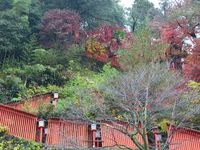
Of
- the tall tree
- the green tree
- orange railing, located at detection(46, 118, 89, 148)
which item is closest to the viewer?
orange railing, located at detection(46, 118, 89, 148)

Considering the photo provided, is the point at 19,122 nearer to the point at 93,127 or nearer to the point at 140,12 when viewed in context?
the point at 93,127

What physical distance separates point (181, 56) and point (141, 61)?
11.3ft

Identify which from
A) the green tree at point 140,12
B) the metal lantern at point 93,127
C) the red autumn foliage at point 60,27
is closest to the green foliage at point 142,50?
the red autumn foliage at point 60,27

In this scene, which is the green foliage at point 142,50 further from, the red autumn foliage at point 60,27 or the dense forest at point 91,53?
the red autumn foliage at point 60,27

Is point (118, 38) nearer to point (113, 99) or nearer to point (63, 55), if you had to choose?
point (63, 55)

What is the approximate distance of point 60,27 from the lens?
19188 millimetres

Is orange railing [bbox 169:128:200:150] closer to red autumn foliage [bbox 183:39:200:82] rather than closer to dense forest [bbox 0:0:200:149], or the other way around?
dense forest [bbox 0:0:200:149]

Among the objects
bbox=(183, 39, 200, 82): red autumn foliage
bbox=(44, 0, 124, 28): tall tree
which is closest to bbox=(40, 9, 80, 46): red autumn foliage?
bbox=(44, 0, 124, 28): tall tree

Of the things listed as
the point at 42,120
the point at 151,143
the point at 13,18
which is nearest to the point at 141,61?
the point at 151,143

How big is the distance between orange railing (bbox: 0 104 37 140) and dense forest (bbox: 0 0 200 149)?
808 mm

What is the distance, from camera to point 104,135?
10.8 m

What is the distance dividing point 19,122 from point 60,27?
916 centimetres

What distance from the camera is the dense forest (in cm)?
1102

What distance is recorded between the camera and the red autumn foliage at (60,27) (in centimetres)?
1919
